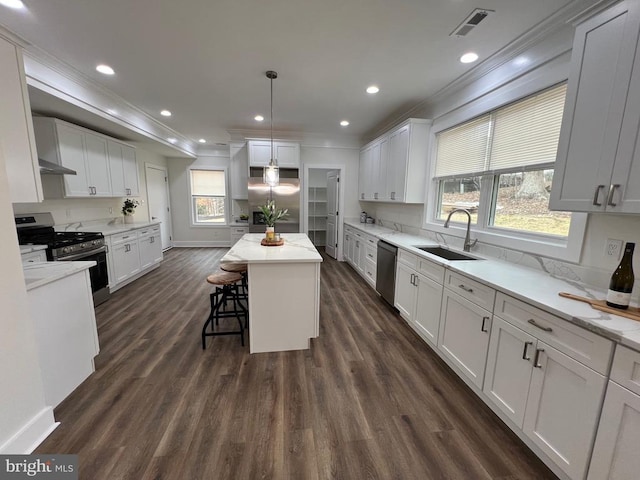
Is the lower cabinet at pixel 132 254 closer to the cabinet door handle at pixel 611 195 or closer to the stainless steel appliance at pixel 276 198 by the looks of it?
the stainless steel appliance at pixel 276 198

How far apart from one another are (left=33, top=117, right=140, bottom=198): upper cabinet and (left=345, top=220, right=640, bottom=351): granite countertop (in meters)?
4.58

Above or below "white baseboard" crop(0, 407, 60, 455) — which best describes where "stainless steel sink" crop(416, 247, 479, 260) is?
above

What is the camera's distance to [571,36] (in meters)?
1.76

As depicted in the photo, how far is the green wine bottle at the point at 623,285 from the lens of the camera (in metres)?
1.24

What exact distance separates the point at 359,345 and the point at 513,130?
96.1 inches

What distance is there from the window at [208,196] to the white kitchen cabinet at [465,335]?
622 centimetres

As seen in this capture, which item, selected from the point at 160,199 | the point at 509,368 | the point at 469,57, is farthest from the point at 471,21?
the point at 160,199

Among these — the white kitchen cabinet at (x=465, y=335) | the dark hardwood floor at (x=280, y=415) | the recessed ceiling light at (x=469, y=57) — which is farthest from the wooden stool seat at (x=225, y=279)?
the recessed ceiling light at (x=469, y=57)

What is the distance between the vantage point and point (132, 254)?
4.17 m

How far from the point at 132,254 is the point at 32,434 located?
3178 mm

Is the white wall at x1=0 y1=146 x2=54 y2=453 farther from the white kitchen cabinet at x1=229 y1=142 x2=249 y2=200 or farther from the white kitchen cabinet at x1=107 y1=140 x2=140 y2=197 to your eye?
the white kitchen cabinet at x1=229 y1=142 x2=249 y2=200

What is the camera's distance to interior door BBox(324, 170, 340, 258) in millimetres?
5793

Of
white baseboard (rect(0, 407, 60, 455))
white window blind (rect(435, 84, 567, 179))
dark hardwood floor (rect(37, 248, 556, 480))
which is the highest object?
white window blind (rect(435, 84, 567, 179))

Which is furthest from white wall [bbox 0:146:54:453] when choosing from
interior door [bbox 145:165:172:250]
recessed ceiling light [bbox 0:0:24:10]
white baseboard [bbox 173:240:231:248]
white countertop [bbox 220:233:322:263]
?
white baseboard [bbox 173:240:231:248]
